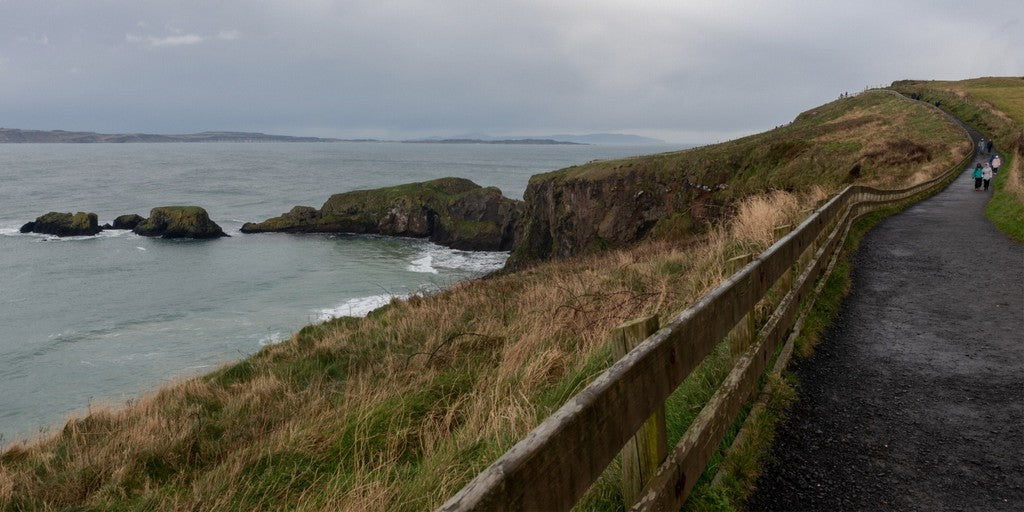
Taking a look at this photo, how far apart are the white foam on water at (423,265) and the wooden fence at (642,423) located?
49521 mm

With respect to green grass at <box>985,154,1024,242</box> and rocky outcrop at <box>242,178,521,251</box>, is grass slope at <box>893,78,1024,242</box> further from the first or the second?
rocky outcrop at <box>242,178,521,251</box>

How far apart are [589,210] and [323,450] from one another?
158ft

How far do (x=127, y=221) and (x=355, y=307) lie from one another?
5725cm

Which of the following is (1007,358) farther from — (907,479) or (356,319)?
(356,319)

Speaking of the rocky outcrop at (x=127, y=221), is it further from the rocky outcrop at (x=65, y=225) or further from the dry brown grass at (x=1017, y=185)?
the dry brown grass at (x=1017, y=185)

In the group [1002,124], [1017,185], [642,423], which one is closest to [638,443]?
[642,423]

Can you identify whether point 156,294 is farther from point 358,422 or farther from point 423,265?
point 358,422

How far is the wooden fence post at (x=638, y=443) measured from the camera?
2502mm

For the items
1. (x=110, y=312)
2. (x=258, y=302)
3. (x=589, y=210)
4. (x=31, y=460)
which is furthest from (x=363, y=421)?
(x=589, y=210)

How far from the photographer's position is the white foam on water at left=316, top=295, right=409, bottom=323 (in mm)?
33875

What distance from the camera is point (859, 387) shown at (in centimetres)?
505

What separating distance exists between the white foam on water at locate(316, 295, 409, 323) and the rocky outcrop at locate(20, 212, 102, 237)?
51.9m

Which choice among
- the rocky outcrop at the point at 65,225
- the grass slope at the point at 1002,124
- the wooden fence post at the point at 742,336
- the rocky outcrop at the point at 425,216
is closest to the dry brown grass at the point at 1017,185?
the grass slope at the point at 1002,124

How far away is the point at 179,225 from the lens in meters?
70.2
